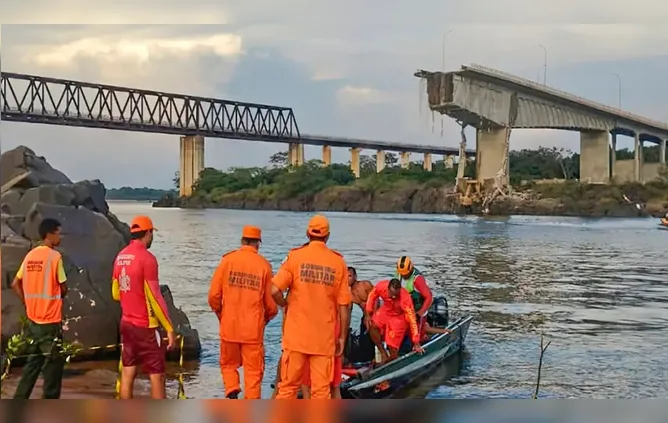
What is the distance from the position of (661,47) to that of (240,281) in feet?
12.9

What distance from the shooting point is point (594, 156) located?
10289 millimetres

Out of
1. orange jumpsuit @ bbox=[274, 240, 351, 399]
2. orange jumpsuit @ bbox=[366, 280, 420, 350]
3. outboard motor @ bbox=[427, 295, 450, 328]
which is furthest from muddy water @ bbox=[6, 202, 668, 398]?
orange jumpsuit @ bbox=[274, 240, 351, 399]

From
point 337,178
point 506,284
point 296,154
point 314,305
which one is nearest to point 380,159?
point 337,178

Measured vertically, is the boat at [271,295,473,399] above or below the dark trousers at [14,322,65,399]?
below

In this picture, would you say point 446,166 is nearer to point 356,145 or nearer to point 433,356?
point 356,145

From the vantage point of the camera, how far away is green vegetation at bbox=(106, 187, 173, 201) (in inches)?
A: 300

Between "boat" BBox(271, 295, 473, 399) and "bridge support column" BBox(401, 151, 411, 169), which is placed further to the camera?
"bridge support column" BBox(401, 151, 411, 169)

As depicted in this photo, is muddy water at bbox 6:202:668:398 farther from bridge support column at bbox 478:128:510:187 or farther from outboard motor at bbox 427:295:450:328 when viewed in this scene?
bridge support column at bbox 478:128:510:187

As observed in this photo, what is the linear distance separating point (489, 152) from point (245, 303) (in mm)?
4460

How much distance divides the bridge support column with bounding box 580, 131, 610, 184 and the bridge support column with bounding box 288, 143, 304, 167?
141 inches

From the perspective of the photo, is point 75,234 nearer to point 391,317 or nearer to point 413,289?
point 391,317

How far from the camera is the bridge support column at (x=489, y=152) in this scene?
29.7 ft

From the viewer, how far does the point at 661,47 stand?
6.79 metres

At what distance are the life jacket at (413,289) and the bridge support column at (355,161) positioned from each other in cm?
165
